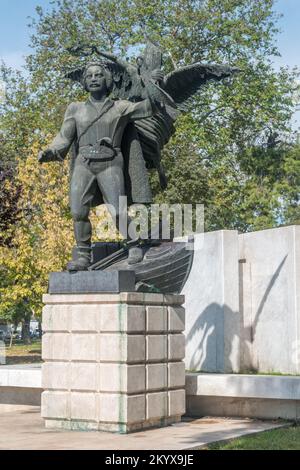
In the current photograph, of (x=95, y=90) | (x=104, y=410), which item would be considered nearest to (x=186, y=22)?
(x=95, y=90)

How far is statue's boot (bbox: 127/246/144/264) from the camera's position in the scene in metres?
9.41

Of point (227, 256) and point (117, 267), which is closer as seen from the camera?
point (117, 267)

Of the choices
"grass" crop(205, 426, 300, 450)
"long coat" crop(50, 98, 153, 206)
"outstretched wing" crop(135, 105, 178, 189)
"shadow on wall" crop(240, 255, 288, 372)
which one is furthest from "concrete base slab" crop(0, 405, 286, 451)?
"shadow on wall" crop(240, 255, 288, 372)

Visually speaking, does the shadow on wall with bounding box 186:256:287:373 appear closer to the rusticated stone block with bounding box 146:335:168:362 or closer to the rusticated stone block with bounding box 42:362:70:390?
the rusticated stone block with bounding box 146:335:168:362

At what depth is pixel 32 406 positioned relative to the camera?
11.5 m

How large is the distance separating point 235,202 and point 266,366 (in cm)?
1915

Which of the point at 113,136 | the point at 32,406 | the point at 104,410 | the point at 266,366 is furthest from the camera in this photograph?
the point at 266,366

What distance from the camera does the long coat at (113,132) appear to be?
9.42 m

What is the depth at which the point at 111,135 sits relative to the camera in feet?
31.0

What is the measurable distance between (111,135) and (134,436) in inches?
142

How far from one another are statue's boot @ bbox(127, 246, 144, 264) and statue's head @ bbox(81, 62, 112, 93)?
6.59 ft

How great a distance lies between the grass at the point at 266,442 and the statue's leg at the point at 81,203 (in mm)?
2767

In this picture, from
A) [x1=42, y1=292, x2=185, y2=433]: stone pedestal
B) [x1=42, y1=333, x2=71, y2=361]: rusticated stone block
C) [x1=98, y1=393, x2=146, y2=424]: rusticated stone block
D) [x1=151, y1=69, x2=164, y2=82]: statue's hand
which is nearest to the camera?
[x1=98, y1=393, x2=146, y2=424]: rusticated stone block
